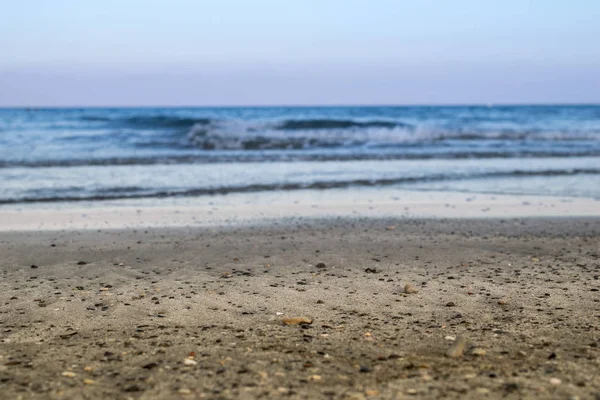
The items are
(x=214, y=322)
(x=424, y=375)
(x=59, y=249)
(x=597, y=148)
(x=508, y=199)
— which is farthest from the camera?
(x=597, y=148)

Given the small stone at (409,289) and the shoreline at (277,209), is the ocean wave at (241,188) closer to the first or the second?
the shoreline at (277,209)

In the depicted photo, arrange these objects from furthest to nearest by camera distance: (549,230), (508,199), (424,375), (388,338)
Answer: (508,199) < (549,230) < (388,338) < (424,375)

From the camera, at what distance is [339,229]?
28.8ft

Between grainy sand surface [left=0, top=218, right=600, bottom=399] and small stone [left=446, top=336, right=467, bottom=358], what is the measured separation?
9cm

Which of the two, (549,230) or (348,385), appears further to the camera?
(549,230)

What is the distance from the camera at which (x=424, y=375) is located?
356 centimetres

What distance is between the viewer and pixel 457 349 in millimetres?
3926

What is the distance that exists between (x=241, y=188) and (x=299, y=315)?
27.5ft

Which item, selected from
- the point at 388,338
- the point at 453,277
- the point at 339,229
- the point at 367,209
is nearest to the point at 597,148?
the point at 367,209

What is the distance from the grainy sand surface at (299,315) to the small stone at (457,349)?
9 centimetres

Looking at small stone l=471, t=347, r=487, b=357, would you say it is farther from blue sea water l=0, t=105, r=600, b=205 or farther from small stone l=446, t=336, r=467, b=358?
blue sea water l=0, t=105, r=600, b=205

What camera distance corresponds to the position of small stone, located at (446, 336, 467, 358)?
3908mm

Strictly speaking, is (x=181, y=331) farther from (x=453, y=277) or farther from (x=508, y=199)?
(x=508, y=199)

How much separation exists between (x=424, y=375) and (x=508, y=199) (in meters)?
8.70
